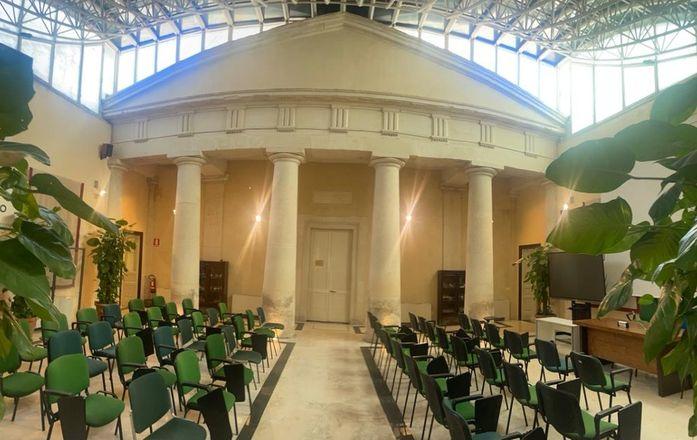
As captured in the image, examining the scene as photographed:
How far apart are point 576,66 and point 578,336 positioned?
770 cm

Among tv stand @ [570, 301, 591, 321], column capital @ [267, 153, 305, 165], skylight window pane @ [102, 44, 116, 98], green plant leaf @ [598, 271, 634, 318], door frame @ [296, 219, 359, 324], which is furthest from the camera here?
door frame @ [296, 219, 359, 324]

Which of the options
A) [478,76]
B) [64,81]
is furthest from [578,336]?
[64,81]

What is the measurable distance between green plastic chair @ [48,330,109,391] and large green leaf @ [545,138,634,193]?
5003 millimetres

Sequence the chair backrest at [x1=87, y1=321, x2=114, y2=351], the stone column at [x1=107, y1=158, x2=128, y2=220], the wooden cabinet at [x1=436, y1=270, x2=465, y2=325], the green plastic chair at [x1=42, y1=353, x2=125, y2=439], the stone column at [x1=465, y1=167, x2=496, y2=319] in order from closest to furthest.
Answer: the green plastic chair at [x1=42, y1=353, x2=125, y2=439], the chair backrest at [x1=87, y1=321, x2=114, y2=351], the stone column at [x1=465, y1=167, x2=496, y2=319], the stone column at [x1=107, y1=158, x2=128, y2=220], the wooden cabinet at [x1=436, y1=270, x2=465, y2=325]

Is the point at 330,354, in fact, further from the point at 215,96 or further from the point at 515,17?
the point at 515,17

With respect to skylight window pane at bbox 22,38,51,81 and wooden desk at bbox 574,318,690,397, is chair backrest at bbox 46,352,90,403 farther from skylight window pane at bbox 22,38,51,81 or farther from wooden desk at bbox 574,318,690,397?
skylight window pane at bbox 22,38,51,81

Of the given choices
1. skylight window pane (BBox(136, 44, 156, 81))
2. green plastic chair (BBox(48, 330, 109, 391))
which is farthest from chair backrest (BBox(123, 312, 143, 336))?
skylight window pane (BBox(136, 44, 156, 81))

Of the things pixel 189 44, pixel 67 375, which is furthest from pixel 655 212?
pixel 189 44

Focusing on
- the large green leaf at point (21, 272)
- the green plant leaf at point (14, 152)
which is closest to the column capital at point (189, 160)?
the green plant leaf at point (14, 152)

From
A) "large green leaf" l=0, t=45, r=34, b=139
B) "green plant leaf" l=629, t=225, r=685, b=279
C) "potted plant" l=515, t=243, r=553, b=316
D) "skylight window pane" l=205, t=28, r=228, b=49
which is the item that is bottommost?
"potted plant" l=515, t=243, r=553, b=316

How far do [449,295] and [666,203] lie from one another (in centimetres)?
1133

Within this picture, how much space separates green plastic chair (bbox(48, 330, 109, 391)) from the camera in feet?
13.7

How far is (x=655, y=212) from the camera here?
2.42 feet

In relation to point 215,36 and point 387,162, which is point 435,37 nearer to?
point 387,162
